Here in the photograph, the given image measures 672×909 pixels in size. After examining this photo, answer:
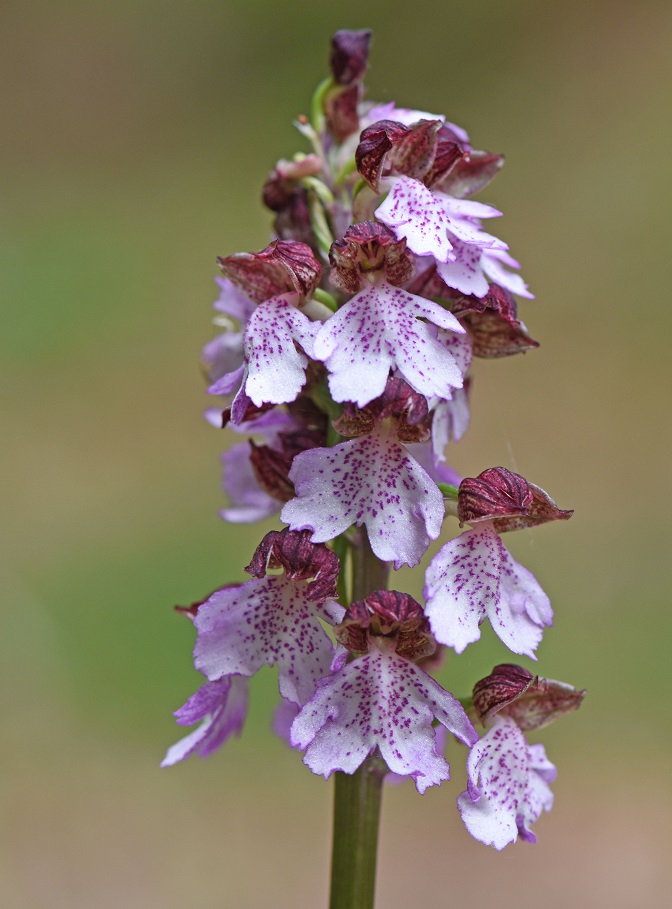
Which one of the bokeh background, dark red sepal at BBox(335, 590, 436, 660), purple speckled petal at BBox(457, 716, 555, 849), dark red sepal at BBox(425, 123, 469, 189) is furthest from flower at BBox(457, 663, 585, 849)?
the bokeh background

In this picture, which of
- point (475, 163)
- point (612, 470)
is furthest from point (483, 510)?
point (612, 470)

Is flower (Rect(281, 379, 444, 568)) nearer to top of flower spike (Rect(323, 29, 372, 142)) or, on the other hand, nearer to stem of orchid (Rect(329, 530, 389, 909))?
stem of orchid (Rect(329, 530, 389, 909))

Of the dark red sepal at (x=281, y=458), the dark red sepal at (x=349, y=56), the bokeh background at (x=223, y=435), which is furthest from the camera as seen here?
the bokeh background at (x=223, y=435)

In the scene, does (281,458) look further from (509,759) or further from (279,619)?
(509,759)

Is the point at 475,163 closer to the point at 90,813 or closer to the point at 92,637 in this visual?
the point at 90,813

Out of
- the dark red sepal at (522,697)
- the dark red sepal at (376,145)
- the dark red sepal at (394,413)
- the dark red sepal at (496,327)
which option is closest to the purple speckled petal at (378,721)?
the dark red sepal at (522,697)

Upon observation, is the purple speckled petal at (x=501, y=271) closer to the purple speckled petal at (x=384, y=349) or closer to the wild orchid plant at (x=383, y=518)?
the wild orchid plant at (x=383, y=518)

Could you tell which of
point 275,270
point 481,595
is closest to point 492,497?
point 481,595

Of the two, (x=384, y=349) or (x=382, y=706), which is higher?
(x=384, y=349)
